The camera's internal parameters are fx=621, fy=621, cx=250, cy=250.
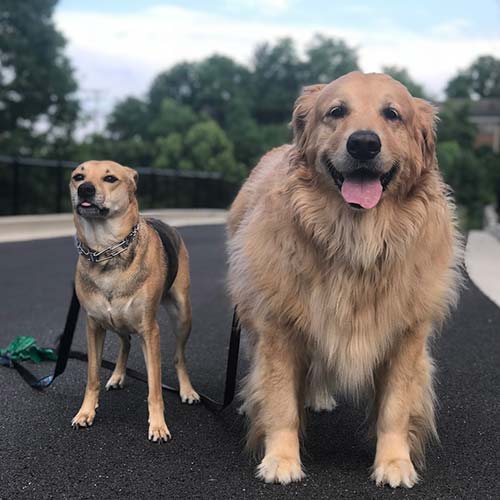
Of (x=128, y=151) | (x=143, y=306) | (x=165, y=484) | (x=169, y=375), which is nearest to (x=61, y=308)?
(x=169, y=375)

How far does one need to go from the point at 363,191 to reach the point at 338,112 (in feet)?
1.45

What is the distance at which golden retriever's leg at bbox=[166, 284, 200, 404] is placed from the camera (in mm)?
4227

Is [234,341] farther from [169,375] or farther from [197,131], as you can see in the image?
[197,131]

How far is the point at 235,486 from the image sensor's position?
2938mm

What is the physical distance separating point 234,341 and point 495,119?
9495 centimetres

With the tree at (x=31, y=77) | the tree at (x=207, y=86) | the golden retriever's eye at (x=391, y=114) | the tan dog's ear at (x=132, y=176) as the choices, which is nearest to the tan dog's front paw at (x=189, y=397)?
the tan dog's ear at (x=132, y=176)

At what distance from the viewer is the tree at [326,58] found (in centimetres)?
8506

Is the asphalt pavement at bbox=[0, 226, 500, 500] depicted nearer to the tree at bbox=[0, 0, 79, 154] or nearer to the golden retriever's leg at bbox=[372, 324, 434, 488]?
the golden retriever's leg at bbox=[372, 324, 434, 488]

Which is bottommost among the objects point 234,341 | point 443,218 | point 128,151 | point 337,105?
point 128,151

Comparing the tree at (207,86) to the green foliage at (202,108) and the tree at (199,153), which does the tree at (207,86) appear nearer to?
the green foliage at (202,108)

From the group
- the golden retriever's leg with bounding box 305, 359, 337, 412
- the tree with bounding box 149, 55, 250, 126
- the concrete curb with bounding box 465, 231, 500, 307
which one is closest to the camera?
the golden retriever's leg with bounding box 305, 359, 337, 412

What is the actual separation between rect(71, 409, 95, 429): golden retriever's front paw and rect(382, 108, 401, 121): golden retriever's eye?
2370 mm

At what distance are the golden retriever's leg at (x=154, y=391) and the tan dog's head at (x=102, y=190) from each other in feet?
2.45

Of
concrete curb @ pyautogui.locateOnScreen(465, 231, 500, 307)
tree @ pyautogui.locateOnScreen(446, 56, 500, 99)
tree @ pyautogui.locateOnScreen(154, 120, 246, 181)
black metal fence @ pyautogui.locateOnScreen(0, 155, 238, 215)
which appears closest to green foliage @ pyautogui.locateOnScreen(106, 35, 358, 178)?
tree @ pyautogui.locateOnScreen(154, 120, 246, 181)
